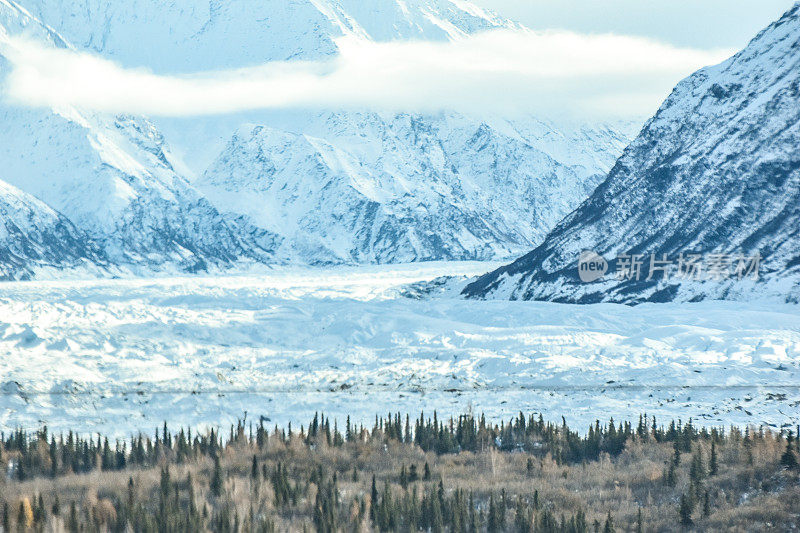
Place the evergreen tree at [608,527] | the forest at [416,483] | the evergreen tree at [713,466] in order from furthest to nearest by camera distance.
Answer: the evergreen tree at [713,466] → the forest at [416,483] → the evergreen tree at [608,527]

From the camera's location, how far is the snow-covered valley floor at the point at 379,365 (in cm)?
6166

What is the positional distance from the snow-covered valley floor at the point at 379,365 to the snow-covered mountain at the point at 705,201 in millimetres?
30320

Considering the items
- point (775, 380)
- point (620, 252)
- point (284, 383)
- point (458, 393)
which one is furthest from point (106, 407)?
point (620, 252)

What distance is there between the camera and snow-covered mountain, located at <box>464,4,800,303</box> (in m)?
135

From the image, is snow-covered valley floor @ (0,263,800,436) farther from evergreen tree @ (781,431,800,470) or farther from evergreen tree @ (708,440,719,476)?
evergreen tree @ (781,431,800,470)

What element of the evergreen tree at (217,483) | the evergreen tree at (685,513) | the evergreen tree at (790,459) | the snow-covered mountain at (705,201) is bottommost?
the evergreen tree at (685,513)

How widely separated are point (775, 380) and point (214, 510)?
160 feet

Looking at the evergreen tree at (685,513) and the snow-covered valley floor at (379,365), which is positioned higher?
the snow-covered valley floor at (379,365)

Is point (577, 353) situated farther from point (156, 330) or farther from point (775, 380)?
point (156, 330)

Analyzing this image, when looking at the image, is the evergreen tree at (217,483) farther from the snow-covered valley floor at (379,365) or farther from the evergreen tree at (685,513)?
the snow-covered valley floor at (379,365)

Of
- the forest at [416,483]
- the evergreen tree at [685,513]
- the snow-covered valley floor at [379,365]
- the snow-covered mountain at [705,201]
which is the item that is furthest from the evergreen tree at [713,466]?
the snow-covered mountain at [705,201]

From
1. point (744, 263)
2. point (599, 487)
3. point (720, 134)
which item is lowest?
point (599, 487)

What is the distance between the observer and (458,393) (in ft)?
Result: 223

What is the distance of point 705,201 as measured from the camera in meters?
154
